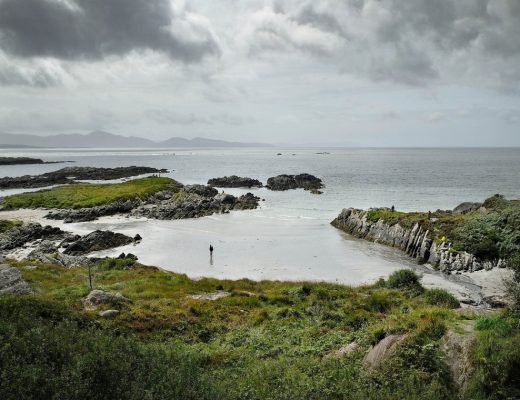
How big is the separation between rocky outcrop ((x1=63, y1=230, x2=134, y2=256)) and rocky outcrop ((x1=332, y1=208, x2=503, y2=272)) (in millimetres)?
30977

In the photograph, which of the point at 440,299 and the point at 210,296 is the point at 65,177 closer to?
the point at 210,296

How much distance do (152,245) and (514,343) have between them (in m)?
42.8

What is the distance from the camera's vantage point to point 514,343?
10.6 meters

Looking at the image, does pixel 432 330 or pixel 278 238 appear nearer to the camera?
pixel 432 330

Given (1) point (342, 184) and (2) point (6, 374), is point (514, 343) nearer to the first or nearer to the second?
(2) point (6, 374)

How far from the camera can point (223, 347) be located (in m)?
16.2

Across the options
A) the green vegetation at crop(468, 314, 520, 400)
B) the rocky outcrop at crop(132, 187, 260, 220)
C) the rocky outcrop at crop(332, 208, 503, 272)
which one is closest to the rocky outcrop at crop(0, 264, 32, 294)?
the green vegetation at crop(468, 314, 520, 400)

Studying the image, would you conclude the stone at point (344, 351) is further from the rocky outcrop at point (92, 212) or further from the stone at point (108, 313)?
the rocky outcrop at point (92, 212)

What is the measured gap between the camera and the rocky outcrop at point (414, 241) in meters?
36.5

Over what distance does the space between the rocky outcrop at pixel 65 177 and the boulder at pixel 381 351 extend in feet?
390

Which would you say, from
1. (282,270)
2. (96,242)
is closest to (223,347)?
(282,270)

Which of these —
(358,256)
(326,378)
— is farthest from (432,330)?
(358,256)

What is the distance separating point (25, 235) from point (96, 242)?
37.1ft

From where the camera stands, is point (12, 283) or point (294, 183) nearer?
point (12, 283)
